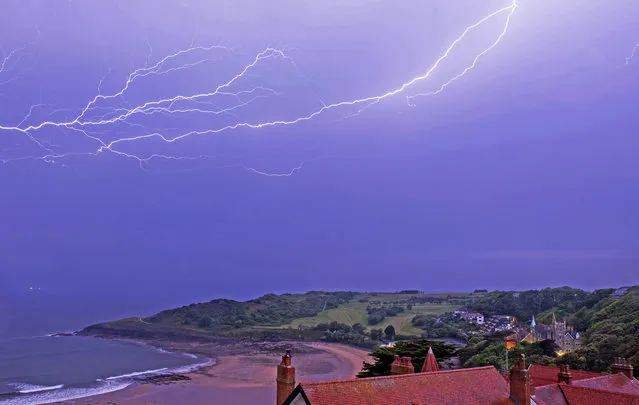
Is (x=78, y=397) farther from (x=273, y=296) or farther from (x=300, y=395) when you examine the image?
(x=273, y=296)

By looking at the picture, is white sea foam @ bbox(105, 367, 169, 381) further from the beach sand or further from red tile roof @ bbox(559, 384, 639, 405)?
red tile roof @ bbox(559, 384, 639, 405)

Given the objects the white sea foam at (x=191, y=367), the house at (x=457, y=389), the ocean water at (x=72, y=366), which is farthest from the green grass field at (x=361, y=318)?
the house at (x=457, y=389)

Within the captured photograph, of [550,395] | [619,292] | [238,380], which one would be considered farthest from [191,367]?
[619,292]

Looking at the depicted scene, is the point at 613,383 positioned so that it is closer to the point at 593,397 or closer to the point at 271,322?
the point at 593,397

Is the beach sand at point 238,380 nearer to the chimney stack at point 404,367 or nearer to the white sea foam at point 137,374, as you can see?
the white sea foam at point 137,374

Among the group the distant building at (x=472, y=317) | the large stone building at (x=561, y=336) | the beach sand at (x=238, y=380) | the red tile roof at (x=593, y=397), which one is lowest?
the beach sand at (x=238, y=380)

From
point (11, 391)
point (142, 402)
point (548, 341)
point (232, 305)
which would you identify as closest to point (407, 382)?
point (142, 402)
